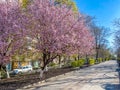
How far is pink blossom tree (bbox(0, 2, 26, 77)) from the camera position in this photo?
56.6 feet

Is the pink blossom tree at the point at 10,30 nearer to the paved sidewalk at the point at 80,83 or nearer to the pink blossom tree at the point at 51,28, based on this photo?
the pink blossom tree at the point at 51,28

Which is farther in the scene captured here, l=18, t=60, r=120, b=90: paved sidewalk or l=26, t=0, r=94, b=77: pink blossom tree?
l=26, t=0, r=94, b=77: pink blossom tree

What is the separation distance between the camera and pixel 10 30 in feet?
57.0

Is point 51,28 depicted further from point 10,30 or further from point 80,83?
point 80,83

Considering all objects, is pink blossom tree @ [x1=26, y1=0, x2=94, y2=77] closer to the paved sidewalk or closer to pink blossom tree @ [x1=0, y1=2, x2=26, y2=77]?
pink blossom tree @ [x1=0, y1=2, x2=26, y2=77]

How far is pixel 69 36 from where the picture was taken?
2042cm

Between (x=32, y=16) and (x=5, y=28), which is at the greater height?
(x=32, y=16)

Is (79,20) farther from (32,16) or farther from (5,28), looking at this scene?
(5,28)

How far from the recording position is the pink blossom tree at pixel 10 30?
17250 millimetres

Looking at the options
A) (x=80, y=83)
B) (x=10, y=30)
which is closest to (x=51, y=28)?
(x=10, y=30)

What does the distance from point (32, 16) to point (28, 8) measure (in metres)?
0.96

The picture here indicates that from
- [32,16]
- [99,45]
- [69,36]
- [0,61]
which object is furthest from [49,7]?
[99,45]

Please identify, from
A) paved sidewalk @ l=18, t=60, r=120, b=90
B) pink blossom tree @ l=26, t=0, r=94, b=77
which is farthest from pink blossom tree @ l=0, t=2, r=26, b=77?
paved sidewalk @ l=18, t=60, r=120, b=90

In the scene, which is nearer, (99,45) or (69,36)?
(69,36)
